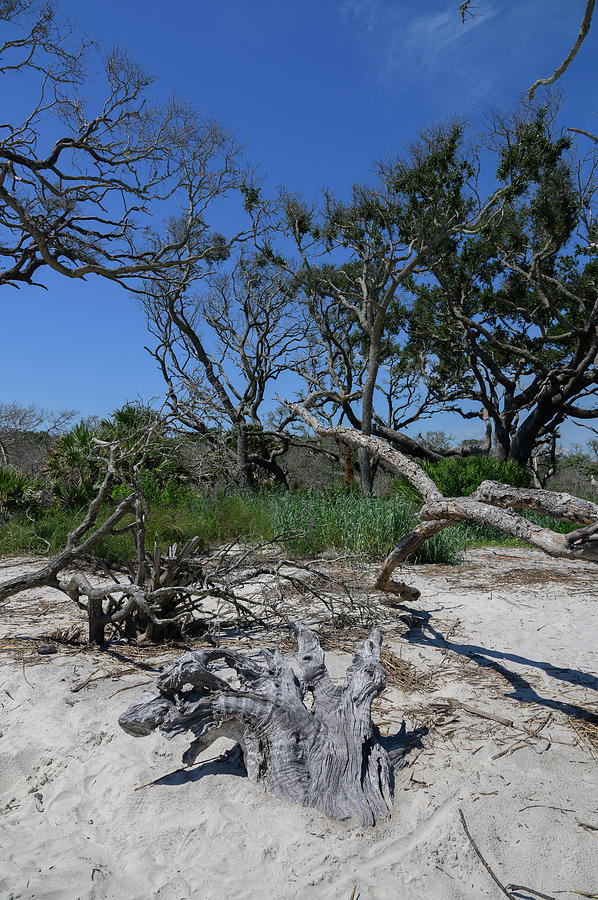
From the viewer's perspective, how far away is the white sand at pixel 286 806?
190cm

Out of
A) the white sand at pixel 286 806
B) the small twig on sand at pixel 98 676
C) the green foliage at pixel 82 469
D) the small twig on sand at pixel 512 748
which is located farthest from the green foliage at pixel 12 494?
the small twig on sand at pixel 512 748

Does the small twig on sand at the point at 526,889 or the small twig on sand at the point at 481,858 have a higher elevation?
the small twig on sand at the point at 481,858

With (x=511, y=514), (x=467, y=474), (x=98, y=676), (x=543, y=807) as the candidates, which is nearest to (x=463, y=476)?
(x=467, y=474)

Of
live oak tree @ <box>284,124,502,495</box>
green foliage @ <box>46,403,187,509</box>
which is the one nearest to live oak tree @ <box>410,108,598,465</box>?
live oak tree @ <box>284,124,502,495</box>

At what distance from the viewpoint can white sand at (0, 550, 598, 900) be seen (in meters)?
1.90

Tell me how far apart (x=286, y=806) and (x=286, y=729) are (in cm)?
30

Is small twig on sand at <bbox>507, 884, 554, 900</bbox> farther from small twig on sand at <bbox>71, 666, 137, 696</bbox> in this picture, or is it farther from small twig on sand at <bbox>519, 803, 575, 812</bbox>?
small twig on sand at <bbox>71, 666, 137, 696</bbox>

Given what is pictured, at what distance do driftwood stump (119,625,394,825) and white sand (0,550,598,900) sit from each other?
3.2 inches

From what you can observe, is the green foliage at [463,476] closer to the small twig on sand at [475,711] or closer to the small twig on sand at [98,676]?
the small twig on sand at [475,711]

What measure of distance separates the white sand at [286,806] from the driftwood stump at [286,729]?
0.27 ft

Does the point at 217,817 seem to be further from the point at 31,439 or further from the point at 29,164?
the point at 31,439

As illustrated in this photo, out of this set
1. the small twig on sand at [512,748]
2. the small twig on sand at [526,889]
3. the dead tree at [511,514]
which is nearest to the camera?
the small twig on sand at [526,889]

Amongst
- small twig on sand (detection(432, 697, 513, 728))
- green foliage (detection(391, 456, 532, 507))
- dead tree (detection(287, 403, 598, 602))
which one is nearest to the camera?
dead tree (detection(287, 403, 598, 602))

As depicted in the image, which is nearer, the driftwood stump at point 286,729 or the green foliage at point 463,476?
the driftwood stump at point 286,729
